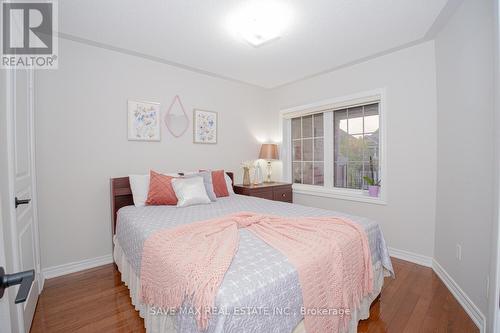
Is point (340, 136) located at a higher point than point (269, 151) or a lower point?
higher

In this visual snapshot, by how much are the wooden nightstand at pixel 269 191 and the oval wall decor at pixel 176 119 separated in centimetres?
117

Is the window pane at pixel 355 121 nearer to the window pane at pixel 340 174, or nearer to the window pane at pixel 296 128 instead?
the window pane at pixel 340 174

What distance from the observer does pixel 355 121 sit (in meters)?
3.31

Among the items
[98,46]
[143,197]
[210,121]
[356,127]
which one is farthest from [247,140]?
[98,46]

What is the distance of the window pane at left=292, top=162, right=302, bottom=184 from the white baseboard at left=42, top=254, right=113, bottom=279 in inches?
114

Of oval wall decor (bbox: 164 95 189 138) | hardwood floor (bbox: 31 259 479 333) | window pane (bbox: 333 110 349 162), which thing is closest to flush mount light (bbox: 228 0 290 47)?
oval wall decor (bbox: 164 95 189 138)

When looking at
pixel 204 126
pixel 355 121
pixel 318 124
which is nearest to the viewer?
pixel 355 121

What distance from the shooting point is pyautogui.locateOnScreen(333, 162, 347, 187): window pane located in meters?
3.44

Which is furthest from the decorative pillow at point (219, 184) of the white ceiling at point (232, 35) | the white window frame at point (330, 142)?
the white ceiling at point (232, 35)

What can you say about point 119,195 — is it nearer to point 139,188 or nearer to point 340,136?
point 139,188

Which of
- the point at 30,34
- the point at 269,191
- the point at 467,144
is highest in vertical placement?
the point at 30,34

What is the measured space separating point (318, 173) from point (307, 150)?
433 mm

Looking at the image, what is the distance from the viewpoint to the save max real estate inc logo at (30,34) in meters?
1.34

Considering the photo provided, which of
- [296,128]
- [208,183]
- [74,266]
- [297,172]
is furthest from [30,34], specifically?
[297,172]
